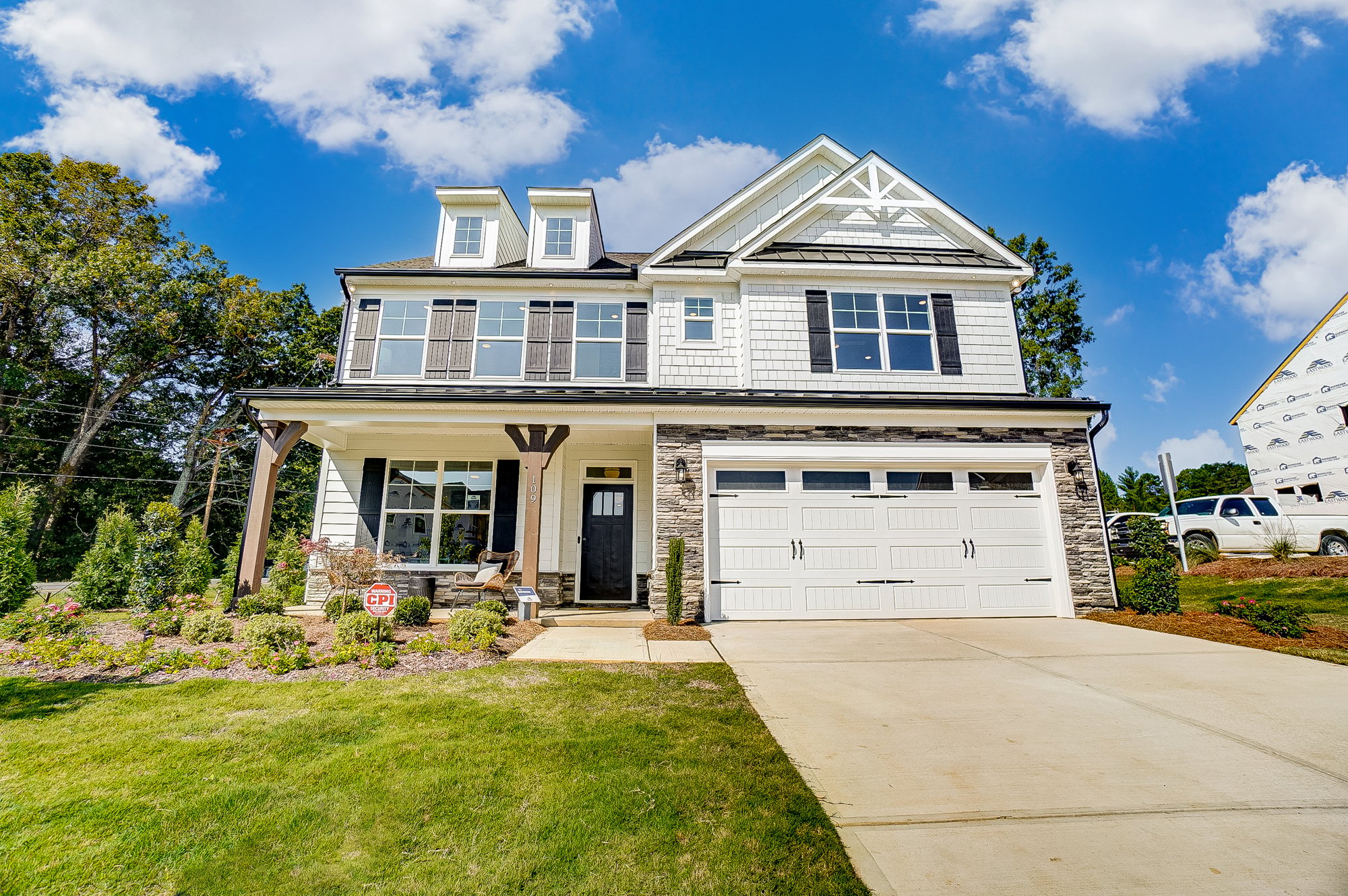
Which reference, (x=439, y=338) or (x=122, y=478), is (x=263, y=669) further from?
(x=122, y=478)

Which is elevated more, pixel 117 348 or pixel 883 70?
pixel 883 70

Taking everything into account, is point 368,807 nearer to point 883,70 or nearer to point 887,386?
point 887,386

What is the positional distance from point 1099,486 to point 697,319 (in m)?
7.74

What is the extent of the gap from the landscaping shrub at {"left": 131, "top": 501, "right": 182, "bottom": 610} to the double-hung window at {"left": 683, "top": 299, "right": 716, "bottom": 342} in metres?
9.85

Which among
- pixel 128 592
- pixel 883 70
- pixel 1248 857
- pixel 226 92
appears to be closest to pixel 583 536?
pixel 128 592

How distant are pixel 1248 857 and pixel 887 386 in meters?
9.08

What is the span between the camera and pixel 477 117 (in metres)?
10.6

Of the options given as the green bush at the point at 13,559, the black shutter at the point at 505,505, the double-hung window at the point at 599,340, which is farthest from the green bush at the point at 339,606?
the double-hung window at the point at 599,340

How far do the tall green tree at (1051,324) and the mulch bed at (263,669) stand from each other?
2188cm

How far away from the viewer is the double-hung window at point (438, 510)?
36.4 feet

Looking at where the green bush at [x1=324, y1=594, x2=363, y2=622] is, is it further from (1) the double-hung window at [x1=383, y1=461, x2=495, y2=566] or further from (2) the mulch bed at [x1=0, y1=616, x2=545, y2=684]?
(1) the double-hung window at [x1=383, y1=461, x2=495, y2=566]

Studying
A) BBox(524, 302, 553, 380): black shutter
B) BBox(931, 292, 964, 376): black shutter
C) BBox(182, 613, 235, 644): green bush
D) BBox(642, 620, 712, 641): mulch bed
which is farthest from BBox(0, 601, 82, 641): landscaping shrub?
BBox(931, 292, 964, 376): black shutter

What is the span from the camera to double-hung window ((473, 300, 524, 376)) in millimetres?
11734

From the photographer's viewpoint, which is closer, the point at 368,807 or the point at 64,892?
the point at 64,892
